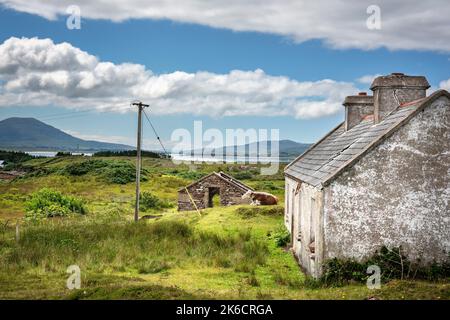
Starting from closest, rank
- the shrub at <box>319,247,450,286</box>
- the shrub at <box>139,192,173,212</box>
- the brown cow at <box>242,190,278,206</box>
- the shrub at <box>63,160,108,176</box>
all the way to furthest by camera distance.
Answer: the shrub at <box>319,247,450,286</box>
the brown cow at <box>242,190,278,206</box>
the shrub at <box>139,192,173,212</box>
the shrub at <box>63,160,108,176</box>

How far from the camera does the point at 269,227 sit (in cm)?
2336

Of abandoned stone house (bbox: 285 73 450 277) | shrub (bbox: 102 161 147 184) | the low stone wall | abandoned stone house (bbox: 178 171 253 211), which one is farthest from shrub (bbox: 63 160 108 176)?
abandoned stone house (bbox: 285 73 450 277)

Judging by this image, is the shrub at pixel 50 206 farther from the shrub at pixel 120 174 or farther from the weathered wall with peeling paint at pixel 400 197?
the shrub at pixel 120 174

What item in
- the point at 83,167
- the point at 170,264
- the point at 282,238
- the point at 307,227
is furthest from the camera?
the point at 83,167

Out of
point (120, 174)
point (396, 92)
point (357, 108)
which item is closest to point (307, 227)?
point (396, 92)

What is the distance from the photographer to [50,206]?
32688 millimetres

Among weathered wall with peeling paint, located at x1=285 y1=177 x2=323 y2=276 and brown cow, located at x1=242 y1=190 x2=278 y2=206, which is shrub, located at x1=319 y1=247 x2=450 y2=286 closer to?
weathered wall with peeling paint, located at x1=285 y1=177 x2=323 y2=276

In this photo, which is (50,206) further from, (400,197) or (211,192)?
(400,197)

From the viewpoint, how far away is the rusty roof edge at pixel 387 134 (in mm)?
12078

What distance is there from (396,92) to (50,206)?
1010 inches

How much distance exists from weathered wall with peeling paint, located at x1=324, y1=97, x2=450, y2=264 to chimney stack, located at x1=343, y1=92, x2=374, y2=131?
6440 mm

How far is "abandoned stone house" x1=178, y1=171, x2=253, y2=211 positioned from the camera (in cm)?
3350
